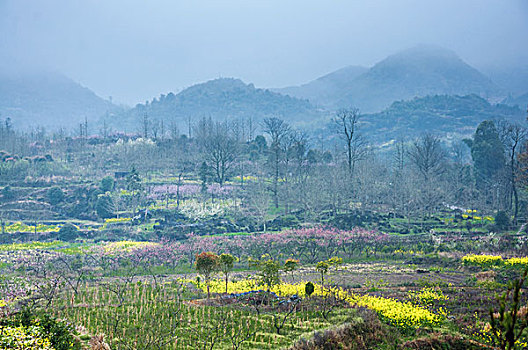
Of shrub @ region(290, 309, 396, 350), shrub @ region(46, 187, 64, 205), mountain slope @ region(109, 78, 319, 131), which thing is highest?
mountain slope @ region(109, 78, 319, 131)

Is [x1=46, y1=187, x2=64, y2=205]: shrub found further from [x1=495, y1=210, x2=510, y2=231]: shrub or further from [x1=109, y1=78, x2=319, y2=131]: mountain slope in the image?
[x1=109, y1=78, x2=319, y2=131]: mountain slope

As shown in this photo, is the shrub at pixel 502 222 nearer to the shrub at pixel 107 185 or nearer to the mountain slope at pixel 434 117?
the shrub at pixel 107 185

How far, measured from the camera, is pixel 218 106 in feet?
569

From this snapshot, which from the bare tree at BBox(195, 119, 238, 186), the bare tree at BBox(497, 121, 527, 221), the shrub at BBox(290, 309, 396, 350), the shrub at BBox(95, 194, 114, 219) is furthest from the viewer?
the bare tree at BBox(195, 119, 238, 186)

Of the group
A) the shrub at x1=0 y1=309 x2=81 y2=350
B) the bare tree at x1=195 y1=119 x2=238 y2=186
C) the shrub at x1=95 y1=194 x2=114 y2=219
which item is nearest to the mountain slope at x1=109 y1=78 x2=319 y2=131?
the bare tree at x1=195 y1=119 x2=238 y2=186

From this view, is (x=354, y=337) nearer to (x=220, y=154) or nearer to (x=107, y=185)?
(x=107, y=185)

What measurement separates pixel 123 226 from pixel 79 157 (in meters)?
31.5

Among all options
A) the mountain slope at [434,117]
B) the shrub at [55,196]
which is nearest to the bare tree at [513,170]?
the shrub at [55,196]

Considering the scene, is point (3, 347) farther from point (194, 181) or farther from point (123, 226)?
point (194, 181)

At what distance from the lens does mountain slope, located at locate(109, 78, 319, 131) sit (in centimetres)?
16862

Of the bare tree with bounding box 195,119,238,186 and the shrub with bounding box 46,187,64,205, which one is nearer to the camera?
the shrub with bounding box 46,187,64,205

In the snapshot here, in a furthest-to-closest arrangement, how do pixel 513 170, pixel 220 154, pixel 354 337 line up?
pixel 220 154 < pixel 513 170 < pixel 354 337

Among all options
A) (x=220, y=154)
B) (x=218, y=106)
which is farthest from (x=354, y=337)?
(x=218, y=106)

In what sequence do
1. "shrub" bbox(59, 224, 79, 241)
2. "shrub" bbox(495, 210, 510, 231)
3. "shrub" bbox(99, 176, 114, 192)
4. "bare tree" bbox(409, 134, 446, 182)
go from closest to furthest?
"shrub" bbox(495, 210, 510, 231) → "shrub" bbox(59, 224, 79, 241) → "shrub" bbox(99, 176, 114, 192) → "bare tree" bbox(409, 134, 446, 182)
